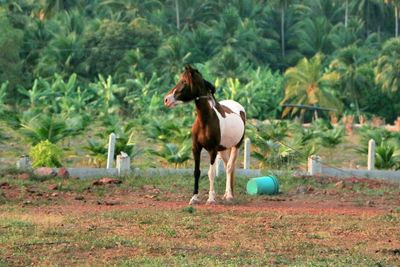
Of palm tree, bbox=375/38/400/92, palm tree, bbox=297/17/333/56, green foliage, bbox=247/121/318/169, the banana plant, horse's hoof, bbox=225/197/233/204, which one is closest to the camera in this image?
horse's hoof, bbox=225/197/233/204

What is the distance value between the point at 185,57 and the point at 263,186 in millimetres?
50020

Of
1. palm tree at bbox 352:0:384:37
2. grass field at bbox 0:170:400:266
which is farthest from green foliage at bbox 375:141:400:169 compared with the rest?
palm tree at bbox 352:0:384:37

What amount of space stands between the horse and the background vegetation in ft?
69.6

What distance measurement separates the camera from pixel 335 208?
16.2 metres

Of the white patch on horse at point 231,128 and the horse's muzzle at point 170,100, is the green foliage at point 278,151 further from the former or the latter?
the horse's muzzle at point 170,100

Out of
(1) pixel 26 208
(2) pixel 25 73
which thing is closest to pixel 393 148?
(1) pixel 26 208

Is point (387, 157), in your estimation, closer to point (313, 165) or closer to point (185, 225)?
point (313, 165)

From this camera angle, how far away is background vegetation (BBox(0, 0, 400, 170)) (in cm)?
5653

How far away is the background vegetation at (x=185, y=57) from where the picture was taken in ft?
185

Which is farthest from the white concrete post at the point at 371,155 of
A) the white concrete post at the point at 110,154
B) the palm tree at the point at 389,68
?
the palm tree at the point at 389,68

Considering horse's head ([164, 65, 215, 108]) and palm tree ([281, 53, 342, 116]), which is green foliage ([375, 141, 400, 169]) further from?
palm tree ([281, 53, 342, 116])

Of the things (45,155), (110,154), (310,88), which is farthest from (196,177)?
(310,88)

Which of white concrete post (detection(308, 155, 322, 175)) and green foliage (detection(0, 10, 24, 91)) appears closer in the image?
white concrete post (detection(308, 155, 322, 175))

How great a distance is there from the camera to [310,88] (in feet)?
211
